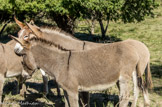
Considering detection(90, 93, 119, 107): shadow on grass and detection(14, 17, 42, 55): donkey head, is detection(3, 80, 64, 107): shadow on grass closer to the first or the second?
detection(90, 93, 119, 107): shadow on grass

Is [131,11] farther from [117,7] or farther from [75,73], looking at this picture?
[75,73]

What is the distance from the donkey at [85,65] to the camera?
13.2ft

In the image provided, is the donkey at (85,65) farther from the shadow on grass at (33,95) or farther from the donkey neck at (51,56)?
the shadow on grass at (33,95)

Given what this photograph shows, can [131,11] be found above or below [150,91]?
above

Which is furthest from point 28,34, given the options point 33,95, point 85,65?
point 33,95

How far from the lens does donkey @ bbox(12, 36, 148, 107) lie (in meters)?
4.02

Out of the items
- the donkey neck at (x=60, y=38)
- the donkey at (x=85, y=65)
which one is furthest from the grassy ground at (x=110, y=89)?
the donkey neck at (x=60, y=38)

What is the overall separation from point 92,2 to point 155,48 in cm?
462

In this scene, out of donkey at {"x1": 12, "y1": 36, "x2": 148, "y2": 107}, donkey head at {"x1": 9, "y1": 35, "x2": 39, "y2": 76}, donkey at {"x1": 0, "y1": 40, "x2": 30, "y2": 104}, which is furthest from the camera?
donkey at {"x1": 0, "y1": 40, "x2": 30, "y2": 104}

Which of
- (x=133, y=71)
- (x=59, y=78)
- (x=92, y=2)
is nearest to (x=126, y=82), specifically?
(x=133, y=71)

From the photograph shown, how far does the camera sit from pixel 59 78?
4.03 meters

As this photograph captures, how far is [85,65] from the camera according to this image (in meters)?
4.12

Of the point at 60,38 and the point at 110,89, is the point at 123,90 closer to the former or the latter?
the point at 60,38

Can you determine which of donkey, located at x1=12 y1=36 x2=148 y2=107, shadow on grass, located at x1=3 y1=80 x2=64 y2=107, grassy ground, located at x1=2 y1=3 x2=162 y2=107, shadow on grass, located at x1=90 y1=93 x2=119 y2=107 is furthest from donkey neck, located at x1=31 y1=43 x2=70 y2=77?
shadow on grass, located at x1=90 y1=93 x2=119 y2=107
